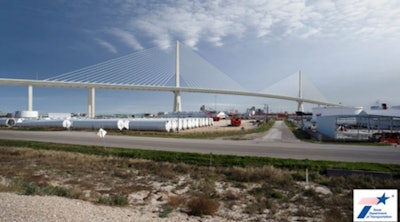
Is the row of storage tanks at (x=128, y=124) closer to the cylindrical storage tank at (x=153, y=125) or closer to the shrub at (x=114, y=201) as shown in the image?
the cylindrical storage tank at (x=153, y=125)

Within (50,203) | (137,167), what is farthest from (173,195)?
(137,167)

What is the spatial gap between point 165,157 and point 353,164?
11.4m

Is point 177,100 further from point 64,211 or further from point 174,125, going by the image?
point 64,211

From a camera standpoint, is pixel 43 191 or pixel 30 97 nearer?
pixel 43 191

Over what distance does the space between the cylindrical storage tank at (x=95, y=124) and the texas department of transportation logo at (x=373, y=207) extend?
40.1 metres

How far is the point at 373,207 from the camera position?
8102 millimetres

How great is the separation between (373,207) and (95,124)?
4493 centimetres

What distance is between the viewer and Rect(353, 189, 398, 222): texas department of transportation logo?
7930 millimetres

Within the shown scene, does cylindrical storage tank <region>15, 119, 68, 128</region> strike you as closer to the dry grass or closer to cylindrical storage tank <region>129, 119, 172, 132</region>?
cylindrical storage tank <region>129, 119, 172, 132</region>

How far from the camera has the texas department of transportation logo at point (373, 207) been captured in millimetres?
7930

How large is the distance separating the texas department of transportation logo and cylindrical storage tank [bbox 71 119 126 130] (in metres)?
40.1

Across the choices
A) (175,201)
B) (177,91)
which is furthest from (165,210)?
(177,91)

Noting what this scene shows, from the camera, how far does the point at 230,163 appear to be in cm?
1733

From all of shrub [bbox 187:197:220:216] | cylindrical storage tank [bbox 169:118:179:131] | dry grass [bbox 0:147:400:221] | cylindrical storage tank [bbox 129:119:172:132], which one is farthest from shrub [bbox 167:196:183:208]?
cylindrical storage tank [bbox 169:118:179:131]
